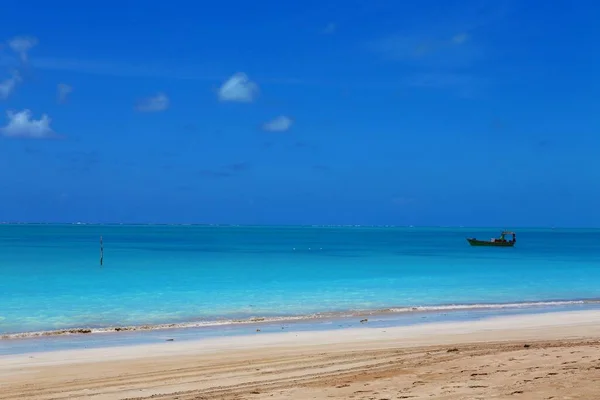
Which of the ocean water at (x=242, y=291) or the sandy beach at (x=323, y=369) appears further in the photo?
the ocean water at (x=242, y=291)

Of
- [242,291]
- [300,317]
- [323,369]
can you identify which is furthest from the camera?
[242,291]

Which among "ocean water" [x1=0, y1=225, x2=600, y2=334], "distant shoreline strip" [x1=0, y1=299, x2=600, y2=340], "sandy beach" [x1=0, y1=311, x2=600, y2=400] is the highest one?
"ocean water" [x1=0, y1=225, x2=600, y2=334]

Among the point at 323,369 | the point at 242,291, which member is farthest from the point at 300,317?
the point at 242,291

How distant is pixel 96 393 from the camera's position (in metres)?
9.12

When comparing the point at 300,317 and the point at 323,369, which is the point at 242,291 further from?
the point at 323,369

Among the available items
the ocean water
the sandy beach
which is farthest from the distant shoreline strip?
the sandy beach

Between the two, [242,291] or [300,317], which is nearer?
[300,317]

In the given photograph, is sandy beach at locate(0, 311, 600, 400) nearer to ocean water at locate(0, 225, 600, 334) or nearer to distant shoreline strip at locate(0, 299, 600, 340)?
distant shoreline strip at locate(0, 299, 600, 340)

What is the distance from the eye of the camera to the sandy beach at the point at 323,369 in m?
8.51

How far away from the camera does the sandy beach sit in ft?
27.9

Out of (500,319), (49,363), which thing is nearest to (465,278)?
(500,319)

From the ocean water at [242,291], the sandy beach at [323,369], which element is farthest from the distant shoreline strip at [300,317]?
the sandy beach at [323,369]

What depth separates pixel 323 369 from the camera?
10.5m

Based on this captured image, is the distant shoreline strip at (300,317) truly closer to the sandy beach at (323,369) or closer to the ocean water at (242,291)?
the ocean water at (242,291)
